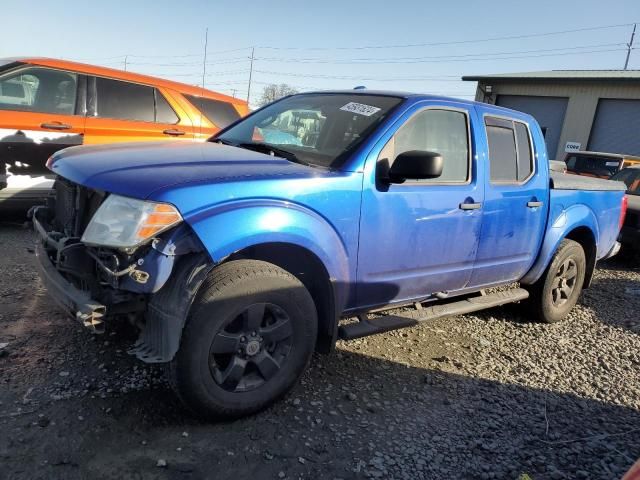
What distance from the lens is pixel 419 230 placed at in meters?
3.34

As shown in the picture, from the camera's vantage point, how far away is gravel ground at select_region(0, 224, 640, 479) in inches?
97.7

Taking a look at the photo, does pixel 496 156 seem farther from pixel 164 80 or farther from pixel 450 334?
pixel 164 80

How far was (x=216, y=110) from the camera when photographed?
690 cm

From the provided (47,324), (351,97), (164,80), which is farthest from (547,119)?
(47,324)

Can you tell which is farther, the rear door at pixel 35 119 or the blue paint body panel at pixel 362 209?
the rear door at pixel 35 119

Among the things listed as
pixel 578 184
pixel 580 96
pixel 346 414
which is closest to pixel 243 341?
pixel 346 414

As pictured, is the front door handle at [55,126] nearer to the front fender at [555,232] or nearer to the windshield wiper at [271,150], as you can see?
the windshield wiper at [271,150]

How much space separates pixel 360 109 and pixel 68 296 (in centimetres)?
214

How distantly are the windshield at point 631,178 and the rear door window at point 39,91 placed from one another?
8625 mm

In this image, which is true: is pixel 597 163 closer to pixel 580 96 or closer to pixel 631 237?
pixel 631 237

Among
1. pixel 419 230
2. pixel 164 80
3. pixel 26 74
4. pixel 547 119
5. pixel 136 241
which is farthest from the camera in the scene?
pixel 547 119

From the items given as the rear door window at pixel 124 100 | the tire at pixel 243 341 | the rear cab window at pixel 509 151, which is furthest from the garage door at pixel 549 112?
the tire at pixel 243 341

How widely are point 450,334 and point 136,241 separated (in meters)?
2.94

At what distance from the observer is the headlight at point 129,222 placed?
2357 millimetres
